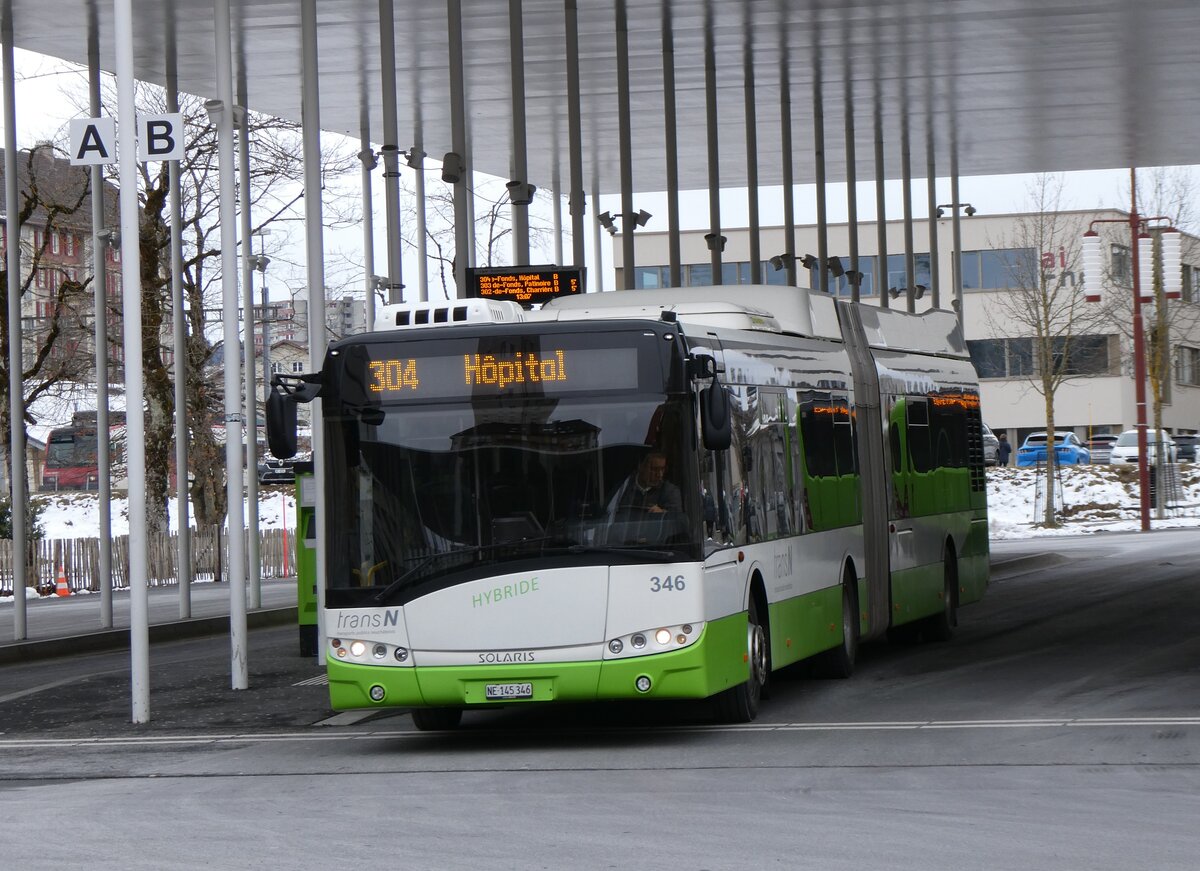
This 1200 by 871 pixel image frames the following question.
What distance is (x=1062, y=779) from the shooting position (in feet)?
36.4

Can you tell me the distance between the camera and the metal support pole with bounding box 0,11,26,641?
23109 millimetres

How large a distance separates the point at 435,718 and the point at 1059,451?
60.1 metres

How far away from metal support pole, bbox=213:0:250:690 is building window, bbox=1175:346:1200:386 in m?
72.8

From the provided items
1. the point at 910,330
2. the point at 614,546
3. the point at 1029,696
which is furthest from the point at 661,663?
the point at 910,330

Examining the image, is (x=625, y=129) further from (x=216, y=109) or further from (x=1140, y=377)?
→ (x=1140, y=377)

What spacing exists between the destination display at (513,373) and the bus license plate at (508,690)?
1883 mm

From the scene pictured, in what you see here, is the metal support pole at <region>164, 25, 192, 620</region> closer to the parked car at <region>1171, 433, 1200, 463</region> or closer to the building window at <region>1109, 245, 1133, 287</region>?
the building window at <region>1109, 245, 1133, 287</region>

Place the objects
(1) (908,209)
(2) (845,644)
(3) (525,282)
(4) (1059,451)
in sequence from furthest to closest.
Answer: (4) (1059,451) → (1) (908,209) → (3) (525,282) → (2) (845,644)

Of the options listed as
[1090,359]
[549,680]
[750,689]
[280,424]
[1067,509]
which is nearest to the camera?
[280,424]

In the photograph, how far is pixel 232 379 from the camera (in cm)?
1764

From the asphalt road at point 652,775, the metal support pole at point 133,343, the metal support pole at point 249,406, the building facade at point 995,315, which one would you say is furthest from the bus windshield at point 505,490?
the building facade at point 995,315

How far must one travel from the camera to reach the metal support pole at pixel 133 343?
15.6m

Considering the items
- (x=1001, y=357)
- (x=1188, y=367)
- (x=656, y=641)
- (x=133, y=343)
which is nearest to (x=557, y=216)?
(x=133, y=343)

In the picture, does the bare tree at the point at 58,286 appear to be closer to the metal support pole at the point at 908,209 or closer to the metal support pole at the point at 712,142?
the metal support pole at the point at 712,142
